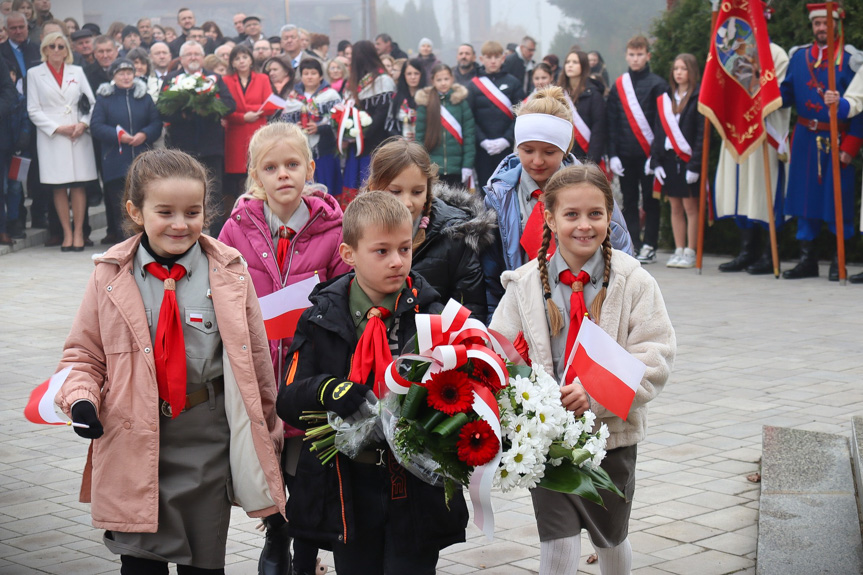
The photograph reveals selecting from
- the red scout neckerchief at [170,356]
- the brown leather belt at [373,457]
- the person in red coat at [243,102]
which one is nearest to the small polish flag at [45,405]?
the red scout neckerchief at [170,356]

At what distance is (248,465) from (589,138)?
1074 cm

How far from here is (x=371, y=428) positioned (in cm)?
321

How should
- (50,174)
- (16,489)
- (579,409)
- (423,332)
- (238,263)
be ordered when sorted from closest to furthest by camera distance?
(423,332)
(579,409)
(238,263)
(16,489)
(50,174)

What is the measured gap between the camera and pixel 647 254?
13602 millimetres

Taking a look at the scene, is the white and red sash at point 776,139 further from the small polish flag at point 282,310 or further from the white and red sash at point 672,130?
the small polish flag at point 282,310

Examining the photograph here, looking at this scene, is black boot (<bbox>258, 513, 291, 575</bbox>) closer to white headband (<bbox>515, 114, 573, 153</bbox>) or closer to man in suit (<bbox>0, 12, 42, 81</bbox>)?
white headband (<bbox>515, 114, 573, 153</bbox>)

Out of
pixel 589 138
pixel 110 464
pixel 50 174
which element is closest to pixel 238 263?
pixel 110 464

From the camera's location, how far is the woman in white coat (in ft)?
47.7

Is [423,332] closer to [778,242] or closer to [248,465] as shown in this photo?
[248,465]

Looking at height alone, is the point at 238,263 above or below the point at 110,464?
above

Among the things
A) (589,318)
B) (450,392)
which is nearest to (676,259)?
(589,318)

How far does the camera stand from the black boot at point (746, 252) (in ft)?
41.7

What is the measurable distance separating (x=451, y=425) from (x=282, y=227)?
1.60m

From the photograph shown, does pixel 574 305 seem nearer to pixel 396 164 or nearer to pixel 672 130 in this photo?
pixel 396 164
